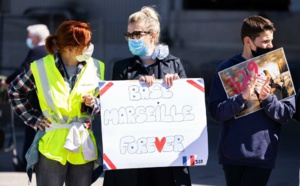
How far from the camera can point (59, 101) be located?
5293 millimetres

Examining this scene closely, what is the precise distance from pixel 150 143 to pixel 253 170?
756mm

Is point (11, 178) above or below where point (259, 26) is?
below

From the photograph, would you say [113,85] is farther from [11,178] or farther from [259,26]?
[11,178]

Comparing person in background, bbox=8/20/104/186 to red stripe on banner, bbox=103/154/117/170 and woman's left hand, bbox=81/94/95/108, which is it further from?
red stripe on banner, bbox=103/154/117/170

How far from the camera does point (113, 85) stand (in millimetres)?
5289

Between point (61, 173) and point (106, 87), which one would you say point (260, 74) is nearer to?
point (106, 87)

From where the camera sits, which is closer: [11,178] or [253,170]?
[253,170]

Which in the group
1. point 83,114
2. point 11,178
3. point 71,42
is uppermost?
point 71,42

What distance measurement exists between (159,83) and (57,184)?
3.19 ft

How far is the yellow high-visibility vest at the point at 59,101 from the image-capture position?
5.30 meters

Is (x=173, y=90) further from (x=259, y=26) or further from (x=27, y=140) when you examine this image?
(x=27, y=140)

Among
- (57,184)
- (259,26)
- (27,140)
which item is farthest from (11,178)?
(259,26)

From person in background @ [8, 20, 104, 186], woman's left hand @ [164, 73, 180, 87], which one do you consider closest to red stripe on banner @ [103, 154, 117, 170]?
person in background @ [8, 20, 104, 186]

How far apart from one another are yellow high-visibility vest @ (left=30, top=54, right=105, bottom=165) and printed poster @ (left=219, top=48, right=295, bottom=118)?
94cm
